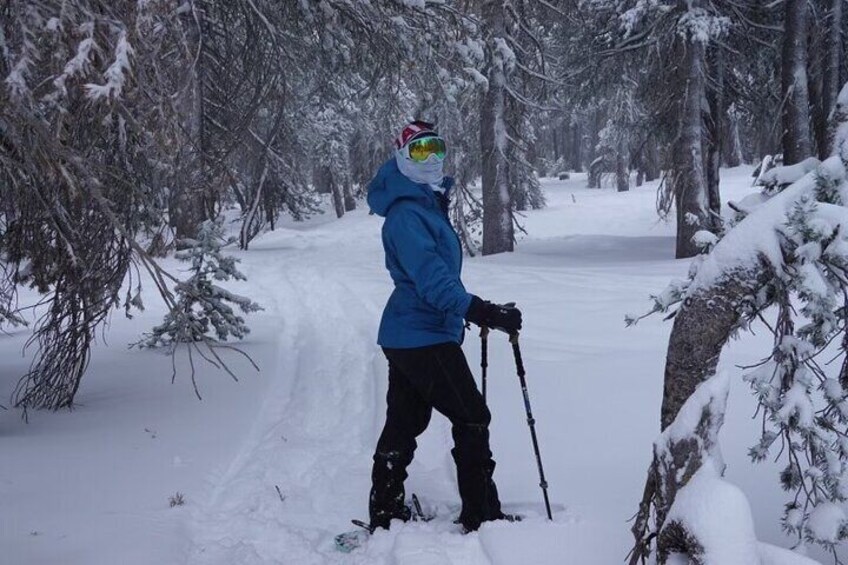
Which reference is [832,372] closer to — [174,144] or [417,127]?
[417,127]

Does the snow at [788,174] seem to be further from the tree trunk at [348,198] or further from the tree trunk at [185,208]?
the tree trunk at [348,198]

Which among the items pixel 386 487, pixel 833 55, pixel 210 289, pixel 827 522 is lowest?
pixel 386 487

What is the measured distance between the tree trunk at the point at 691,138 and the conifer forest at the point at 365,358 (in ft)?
6.28

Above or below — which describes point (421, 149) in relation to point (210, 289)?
above

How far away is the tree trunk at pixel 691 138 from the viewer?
13.3 m

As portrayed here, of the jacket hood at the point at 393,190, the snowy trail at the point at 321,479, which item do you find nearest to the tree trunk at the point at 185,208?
the snowy trail at the point at 321,479

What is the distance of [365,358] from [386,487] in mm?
4605

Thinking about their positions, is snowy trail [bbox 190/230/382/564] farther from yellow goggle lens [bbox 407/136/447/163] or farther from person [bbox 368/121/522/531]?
yellow goggle lens [bbox 407/136/447/163]


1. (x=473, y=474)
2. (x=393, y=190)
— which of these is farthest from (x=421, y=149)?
(x=473, y=474)

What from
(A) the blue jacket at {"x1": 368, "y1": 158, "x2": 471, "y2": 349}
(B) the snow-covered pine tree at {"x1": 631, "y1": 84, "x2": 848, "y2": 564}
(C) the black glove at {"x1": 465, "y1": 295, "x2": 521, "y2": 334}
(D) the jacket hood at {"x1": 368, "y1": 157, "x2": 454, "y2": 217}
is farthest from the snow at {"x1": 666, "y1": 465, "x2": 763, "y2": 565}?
(D) the jacket hood at {"x1": 368, "y1": 157, "x2": 454, "y2": 217}

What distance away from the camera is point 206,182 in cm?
586

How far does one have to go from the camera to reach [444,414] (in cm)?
383

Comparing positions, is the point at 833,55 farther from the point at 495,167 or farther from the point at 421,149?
the point at 421,149

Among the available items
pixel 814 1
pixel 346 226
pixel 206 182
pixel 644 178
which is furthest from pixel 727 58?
pixel 644 178
